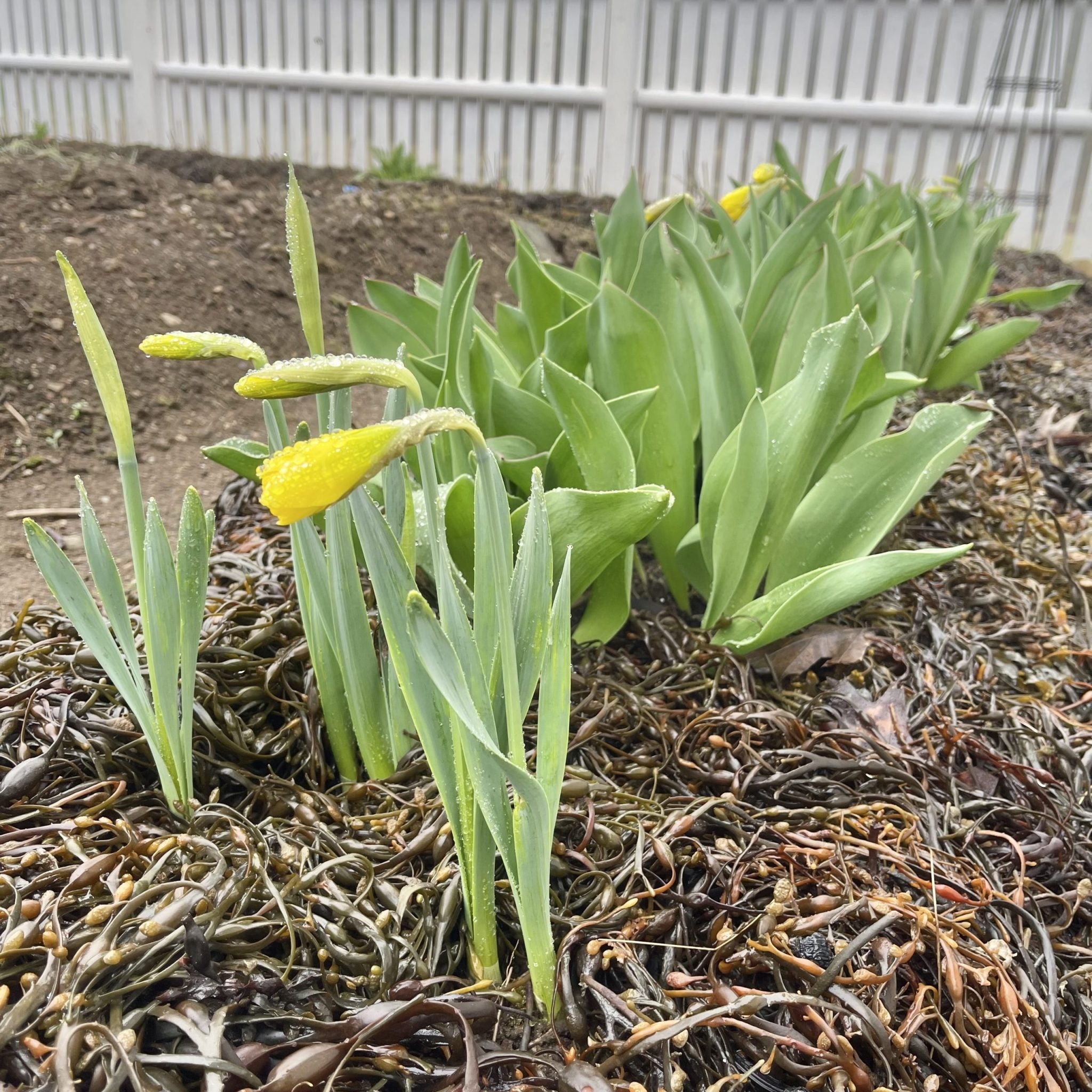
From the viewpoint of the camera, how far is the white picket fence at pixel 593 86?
18.6ft

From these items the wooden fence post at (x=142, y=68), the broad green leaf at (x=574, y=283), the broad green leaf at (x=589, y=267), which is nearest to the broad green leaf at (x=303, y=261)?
the broad green leaf at (x=574, y=283)

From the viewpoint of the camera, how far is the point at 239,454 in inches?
43.8

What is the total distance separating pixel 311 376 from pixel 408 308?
115 cm

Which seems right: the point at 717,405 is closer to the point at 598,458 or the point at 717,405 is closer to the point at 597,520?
the point at 598,458

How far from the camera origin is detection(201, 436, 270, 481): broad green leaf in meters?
1.08

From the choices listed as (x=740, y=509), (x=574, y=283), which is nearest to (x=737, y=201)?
(x=574, y=283)

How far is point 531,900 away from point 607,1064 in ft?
0.42

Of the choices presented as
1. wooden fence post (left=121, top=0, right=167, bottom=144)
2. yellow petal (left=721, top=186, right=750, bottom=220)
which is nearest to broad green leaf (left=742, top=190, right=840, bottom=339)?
yellow petal (left=721, top=186, right=750, bottom=220)

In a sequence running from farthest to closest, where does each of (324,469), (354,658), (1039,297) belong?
(1039,297), (354,658), (324,469)

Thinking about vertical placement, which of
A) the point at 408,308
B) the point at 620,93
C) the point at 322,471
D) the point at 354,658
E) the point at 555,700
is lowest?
the point at 354,658

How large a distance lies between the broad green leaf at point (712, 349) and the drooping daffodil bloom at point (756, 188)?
0.93 meters

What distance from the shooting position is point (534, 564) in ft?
2.34

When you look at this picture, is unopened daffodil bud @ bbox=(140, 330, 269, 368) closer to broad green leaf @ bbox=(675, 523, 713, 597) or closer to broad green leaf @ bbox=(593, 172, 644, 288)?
broad green leaf @ bbox=(675, 523, 713, 597)

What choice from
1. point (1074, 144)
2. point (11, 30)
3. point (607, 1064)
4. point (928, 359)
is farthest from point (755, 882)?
point (11, 30)
